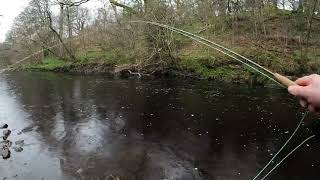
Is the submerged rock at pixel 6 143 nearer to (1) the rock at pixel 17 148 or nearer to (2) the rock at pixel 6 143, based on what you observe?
(2) the rock at pixel 6 143

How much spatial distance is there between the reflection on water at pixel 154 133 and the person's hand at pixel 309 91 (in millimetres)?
7851

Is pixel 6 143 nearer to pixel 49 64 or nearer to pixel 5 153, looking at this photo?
pixel 5 153

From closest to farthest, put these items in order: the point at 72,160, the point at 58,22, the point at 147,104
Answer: the point at 72,160, the point at 147,104, the point at 58,22

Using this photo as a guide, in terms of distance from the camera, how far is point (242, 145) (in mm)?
11617

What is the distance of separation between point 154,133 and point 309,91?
11528 mm

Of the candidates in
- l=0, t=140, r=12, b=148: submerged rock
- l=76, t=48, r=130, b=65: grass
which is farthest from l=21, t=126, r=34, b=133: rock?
l=76, t=48, r=130, b=65: grass

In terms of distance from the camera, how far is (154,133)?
13.1 m

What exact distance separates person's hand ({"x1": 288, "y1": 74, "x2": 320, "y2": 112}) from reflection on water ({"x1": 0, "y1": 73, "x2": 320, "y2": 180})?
7.85 metres

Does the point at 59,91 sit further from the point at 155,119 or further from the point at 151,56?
the point at 155,119

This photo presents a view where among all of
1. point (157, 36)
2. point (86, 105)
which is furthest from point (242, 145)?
point (157, 36)

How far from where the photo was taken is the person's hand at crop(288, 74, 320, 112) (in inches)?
67.1

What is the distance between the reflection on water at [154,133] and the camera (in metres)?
9.98

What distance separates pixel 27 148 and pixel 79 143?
1544 mm

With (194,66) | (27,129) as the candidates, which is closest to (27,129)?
(27,129)
